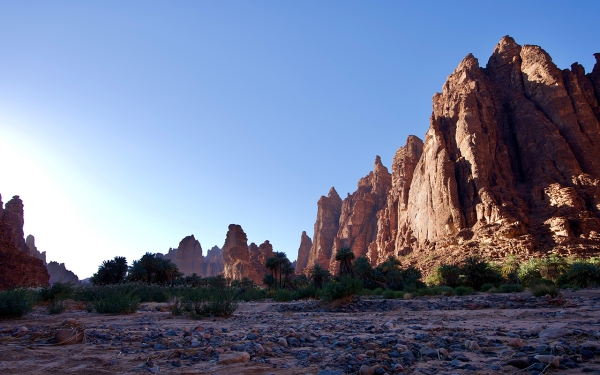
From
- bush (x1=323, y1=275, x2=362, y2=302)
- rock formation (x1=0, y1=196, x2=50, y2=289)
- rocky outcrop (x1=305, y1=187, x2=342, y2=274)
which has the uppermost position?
rocky outcrop (x1=305, y1=187, x2=342, y2=274)

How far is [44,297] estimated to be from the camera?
64.5 ft

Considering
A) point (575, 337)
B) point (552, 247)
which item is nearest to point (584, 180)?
point (552, 247)

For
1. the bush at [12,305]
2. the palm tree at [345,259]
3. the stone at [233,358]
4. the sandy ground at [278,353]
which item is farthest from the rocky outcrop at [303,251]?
the stone at [233,358]

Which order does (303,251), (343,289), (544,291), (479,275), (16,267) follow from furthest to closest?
1. (303,251)
2. (16,267)
3. (479,275)
4. (343,289)
5. (544,291)

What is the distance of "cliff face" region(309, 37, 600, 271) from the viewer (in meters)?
50.5

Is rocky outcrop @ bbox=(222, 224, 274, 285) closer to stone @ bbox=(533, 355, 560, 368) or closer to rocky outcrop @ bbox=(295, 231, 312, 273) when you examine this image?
rocky outcrop @ bbox=(295, 231, 312, 273)

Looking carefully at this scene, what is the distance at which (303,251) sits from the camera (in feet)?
493

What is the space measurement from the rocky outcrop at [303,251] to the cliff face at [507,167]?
60807 millimetres

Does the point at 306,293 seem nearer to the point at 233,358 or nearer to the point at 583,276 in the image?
the point at 583,276

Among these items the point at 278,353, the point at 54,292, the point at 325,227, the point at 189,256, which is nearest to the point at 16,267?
the point at 54,292

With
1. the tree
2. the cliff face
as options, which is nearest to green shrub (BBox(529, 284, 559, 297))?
the cliff face

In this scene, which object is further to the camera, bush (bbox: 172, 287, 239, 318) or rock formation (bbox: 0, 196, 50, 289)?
rock formation (bbox: 0, 196, 50, 289)

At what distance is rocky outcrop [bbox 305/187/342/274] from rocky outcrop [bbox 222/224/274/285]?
66.4ft

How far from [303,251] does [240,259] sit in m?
51.2
